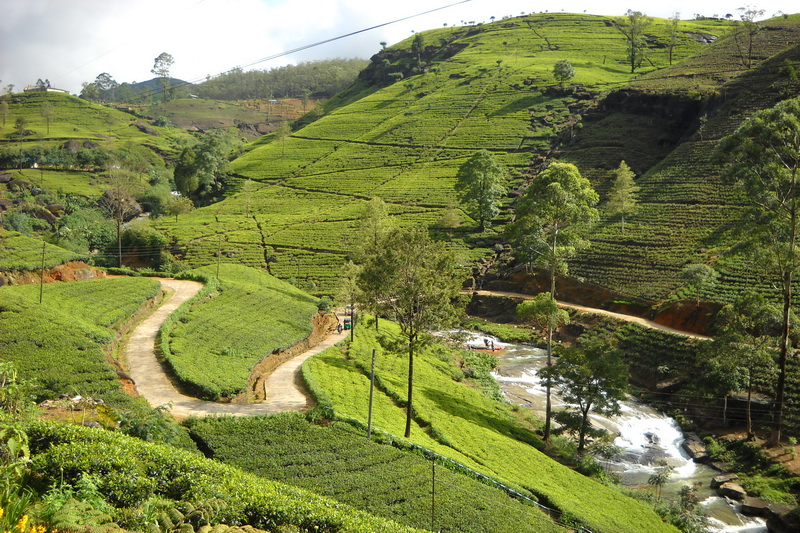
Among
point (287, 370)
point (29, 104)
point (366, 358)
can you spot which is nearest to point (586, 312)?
point (366, 358)

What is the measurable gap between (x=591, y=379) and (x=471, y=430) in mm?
7549

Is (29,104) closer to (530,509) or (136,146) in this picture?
(136,146)

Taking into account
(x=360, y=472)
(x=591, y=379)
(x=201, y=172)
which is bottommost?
(x=591, y=379)

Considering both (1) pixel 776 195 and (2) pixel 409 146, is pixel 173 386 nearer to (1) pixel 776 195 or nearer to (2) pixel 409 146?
(1) pixel 776 195

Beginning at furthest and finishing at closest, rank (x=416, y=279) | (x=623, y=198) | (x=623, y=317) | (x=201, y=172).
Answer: (x=201, y=172)
(x=623, y=198)
(x=623, y=317)
(x=416, y=279)

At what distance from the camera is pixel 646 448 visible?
34.2 m

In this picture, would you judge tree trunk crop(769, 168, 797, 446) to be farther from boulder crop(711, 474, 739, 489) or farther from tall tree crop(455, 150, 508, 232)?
tall tree crop(455, 150, 508, 232)

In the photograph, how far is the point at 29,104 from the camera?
490 feet

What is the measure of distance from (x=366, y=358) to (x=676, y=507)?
1903 centimetres

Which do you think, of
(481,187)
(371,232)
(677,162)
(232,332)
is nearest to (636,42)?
(677,162)

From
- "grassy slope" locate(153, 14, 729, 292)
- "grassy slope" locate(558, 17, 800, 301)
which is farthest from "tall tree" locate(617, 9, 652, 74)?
"grassy slope" locate(558, 17, 800, 301)

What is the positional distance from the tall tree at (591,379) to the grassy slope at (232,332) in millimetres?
17109

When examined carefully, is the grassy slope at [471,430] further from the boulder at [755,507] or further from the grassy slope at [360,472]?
the boulder at [755,507]

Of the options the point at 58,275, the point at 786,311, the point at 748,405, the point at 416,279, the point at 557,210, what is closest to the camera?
the point at 416,279
